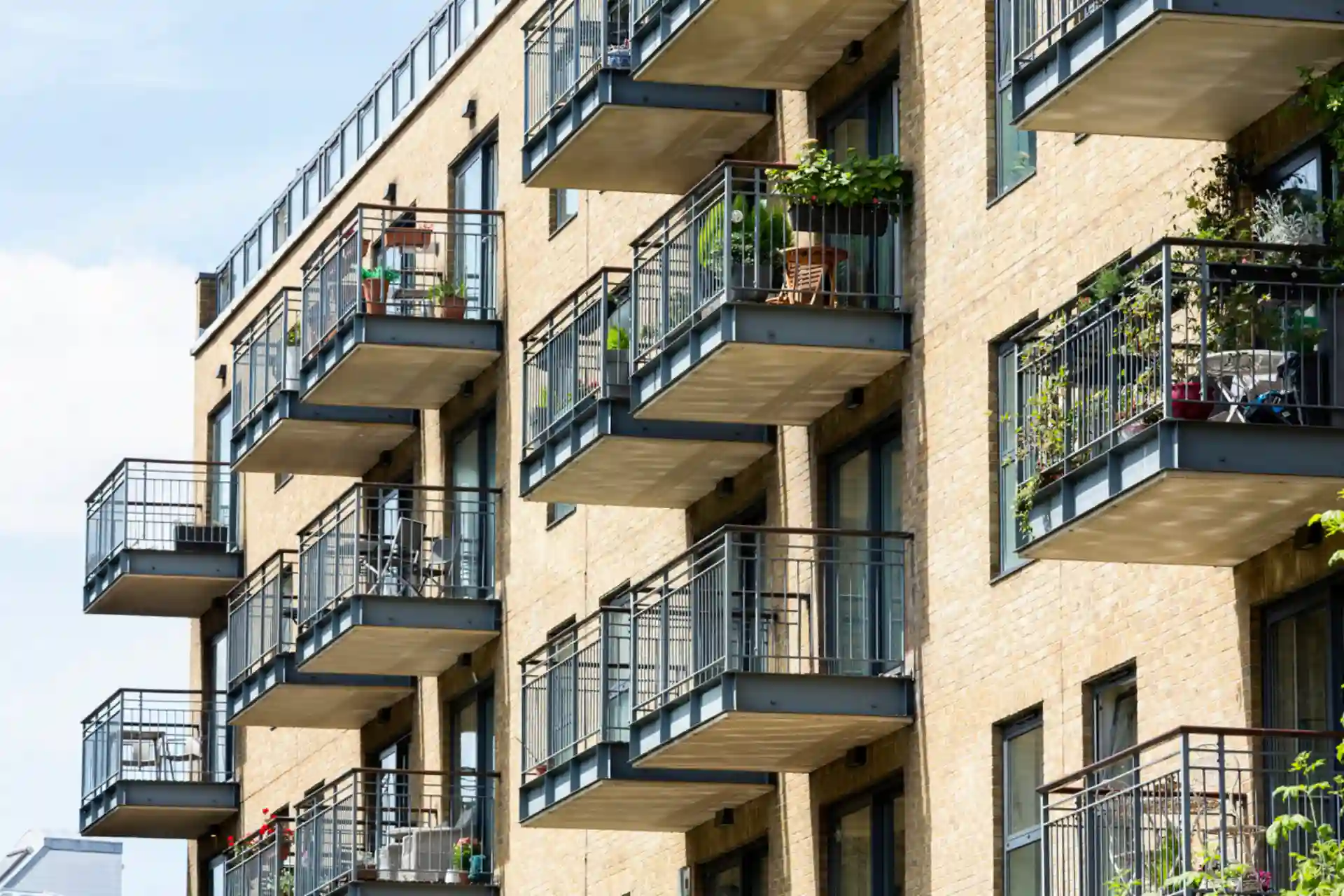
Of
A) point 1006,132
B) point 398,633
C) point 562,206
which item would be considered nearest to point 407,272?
point 562,206

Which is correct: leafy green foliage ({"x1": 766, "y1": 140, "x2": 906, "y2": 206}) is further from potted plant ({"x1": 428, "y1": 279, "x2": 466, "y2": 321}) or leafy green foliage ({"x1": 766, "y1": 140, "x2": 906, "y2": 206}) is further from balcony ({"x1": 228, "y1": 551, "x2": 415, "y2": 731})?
balcony ({"x1": 228, "y1": 551, "x2": 415, "y2": 731})

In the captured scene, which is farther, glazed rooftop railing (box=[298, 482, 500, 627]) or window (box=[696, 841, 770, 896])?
glazed rooftop railing (box=[298, 482, 500, 627])

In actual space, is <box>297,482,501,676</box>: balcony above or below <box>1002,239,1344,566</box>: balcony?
above

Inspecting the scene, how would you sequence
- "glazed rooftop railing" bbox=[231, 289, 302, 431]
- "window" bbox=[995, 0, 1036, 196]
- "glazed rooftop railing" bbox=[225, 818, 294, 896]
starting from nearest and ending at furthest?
"window" bbox=[995, 0, 1036, 196] < "glazed rooftop railing" bbox=[225, 818, 294, 896] < "glazed rooftop railing" bbox=[231, 289, 302, 431]

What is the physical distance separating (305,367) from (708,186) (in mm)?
11113

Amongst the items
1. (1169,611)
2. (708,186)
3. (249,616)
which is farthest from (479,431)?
(1169,611)

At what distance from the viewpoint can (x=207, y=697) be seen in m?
49.8

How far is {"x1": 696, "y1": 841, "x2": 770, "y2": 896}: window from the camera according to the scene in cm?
3016

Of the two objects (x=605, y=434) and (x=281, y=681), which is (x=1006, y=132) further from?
(x=281, y=681)

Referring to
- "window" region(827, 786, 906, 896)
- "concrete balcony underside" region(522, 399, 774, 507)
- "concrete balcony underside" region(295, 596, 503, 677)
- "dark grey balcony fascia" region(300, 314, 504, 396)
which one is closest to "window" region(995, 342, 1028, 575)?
"window" region(827, 786, 906, 896)

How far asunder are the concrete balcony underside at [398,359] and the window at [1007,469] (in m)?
11.9

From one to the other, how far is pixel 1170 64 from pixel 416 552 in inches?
689

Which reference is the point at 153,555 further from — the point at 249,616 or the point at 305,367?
the point at 305,367

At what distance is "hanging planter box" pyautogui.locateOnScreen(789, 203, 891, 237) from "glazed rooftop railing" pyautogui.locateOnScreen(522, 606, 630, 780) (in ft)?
12.8
